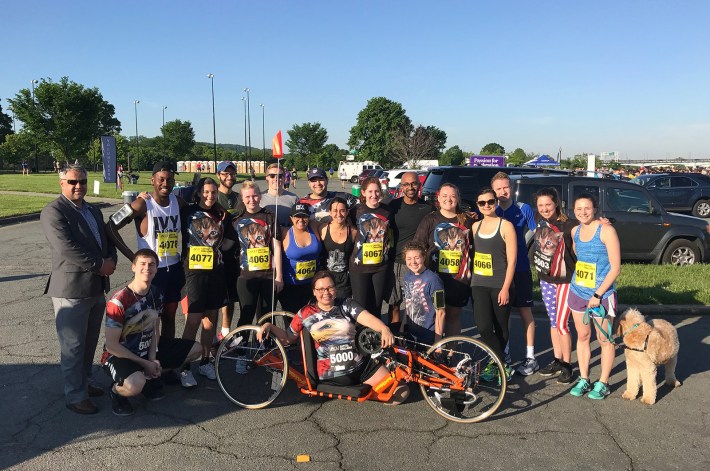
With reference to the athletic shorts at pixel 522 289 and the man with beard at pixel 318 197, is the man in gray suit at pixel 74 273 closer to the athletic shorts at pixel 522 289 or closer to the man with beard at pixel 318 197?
the man with beard at pixel 318 197

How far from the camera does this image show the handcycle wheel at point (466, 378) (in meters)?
3.98

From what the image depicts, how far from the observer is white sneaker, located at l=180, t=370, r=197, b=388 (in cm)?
457

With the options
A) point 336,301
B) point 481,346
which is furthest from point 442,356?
Result: point 336,301

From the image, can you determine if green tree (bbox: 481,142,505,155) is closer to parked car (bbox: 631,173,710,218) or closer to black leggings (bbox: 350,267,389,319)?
parked car (bbox: 631,173,710,218)

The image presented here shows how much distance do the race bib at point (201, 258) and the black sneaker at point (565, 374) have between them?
3.42m

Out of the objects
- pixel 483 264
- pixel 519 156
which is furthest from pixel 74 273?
pixel 519 156

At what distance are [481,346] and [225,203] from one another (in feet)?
11.7

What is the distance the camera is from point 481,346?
4.07 metres

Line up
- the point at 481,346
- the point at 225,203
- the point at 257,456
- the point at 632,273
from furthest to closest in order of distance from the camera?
the point at 632,273, the point at 225,203, the point at 481,346, the point at 257,456

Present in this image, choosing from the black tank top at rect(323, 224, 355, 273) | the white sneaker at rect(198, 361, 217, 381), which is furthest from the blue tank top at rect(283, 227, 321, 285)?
the white sneaker at rect(198, 361, 217, 381)

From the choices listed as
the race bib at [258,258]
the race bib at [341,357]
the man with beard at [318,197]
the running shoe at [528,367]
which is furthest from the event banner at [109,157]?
the running shoe at [528,367]

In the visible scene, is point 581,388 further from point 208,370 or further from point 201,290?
point 201,290

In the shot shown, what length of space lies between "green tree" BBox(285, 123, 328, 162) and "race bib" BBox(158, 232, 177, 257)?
300 feet

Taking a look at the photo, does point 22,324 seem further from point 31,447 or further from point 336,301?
point 336,301
